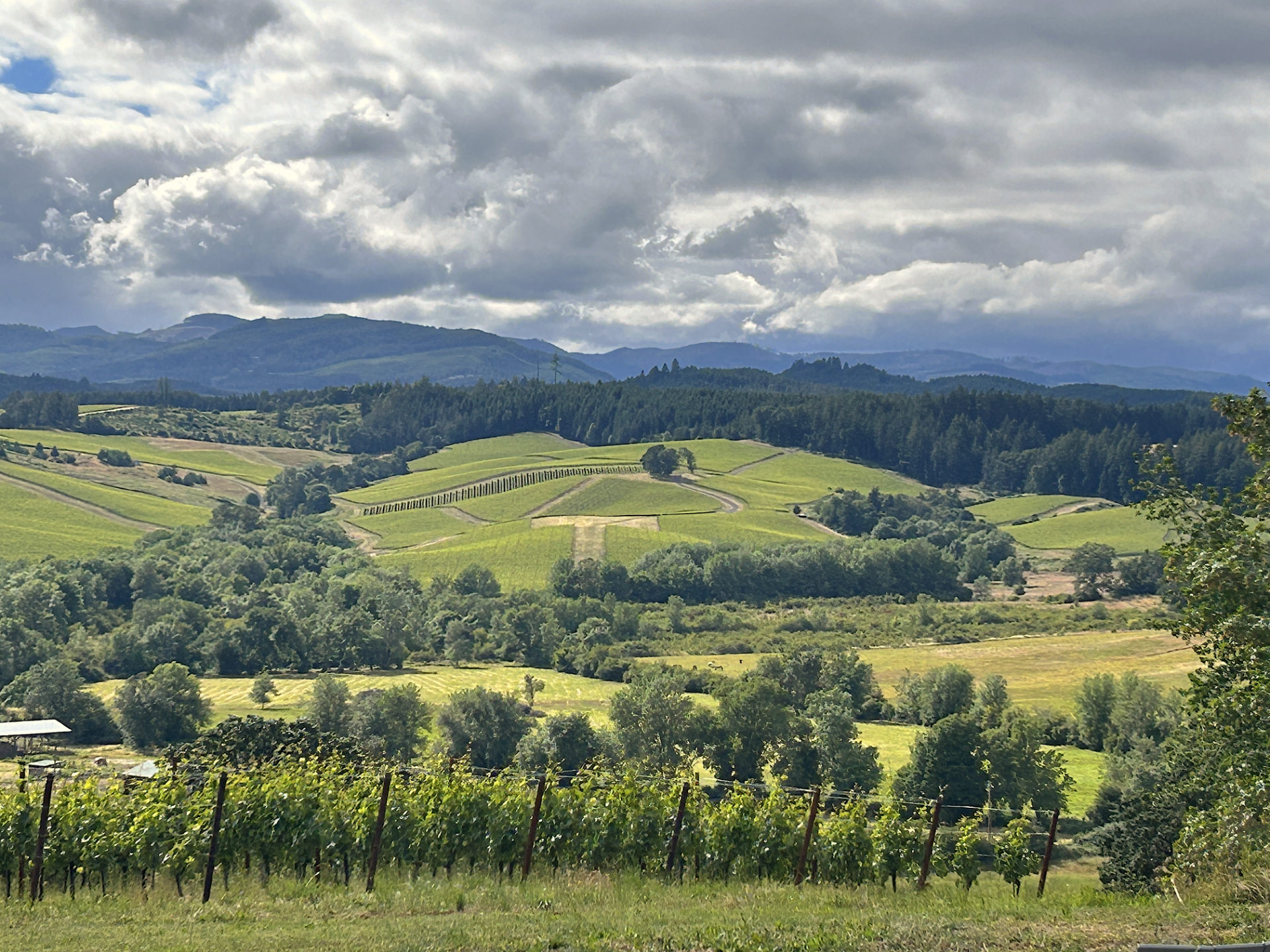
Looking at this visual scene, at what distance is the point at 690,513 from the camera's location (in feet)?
656

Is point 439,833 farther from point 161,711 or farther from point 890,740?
point 161,711

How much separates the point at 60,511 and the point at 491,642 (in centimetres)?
9847

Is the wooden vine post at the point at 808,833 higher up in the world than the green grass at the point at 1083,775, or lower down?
higher up

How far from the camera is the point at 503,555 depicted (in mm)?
171375

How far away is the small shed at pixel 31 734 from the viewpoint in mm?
80875

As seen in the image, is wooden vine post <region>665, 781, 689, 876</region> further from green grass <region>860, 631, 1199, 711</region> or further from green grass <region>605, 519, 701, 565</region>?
green grass <region>605, 519, 701, 565</region>

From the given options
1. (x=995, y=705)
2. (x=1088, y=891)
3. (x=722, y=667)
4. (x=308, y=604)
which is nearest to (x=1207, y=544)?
(x=1088, y=891)

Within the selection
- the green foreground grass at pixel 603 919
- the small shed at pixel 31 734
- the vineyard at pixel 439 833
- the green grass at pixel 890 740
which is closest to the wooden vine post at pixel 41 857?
the green foreground grass at pixel 603 919

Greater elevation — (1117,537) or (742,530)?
(1117,537)

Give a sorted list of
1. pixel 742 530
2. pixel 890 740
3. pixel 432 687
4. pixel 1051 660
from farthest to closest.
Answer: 1. pixel 742 530
2. pixel 1051 660
3. pixel 432 687
4. pixel 890 740

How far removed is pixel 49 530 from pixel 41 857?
171854 millimetres

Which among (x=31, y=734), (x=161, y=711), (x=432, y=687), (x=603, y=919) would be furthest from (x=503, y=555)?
(x=603, y=919)

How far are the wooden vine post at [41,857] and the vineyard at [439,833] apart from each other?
119 centimetres

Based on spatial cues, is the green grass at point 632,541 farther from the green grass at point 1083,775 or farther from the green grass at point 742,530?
the green grass at point 1083,775
